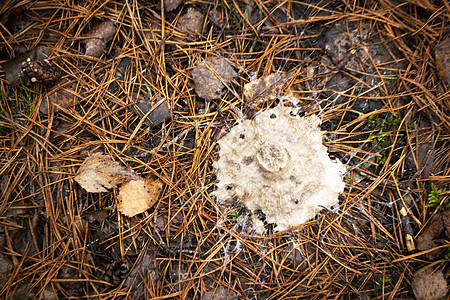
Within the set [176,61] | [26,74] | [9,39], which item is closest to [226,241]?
[176,61]

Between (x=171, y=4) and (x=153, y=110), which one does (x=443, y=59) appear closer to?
(x=171, y=4)

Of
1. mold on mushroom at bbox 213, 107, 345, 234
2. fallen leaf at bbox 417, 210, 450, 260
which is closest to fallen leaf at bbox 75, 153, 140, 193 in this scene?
mold on mushroom at bbox 213, 107, 345, 234

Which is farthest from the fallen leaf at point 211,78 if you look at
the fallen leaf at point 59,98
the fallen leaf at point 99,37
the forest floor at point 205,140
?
the fallen leaf at point 59,98

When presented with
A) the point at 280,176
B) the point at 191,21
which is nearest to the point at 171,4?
the point at 191,21

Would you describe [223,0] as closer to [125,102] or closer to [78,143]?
[125,102]

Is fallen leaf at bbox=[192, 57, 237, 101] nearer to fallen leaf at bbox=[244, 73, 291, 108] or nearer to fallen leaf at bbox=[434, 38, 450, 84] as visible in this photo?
fallen leaf at bbox=[244, 73, 291, 108]

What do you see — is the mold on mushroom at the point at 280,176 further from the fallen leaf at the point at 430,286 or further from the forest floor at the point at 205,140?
the fallen leaf at the point at 430,286
